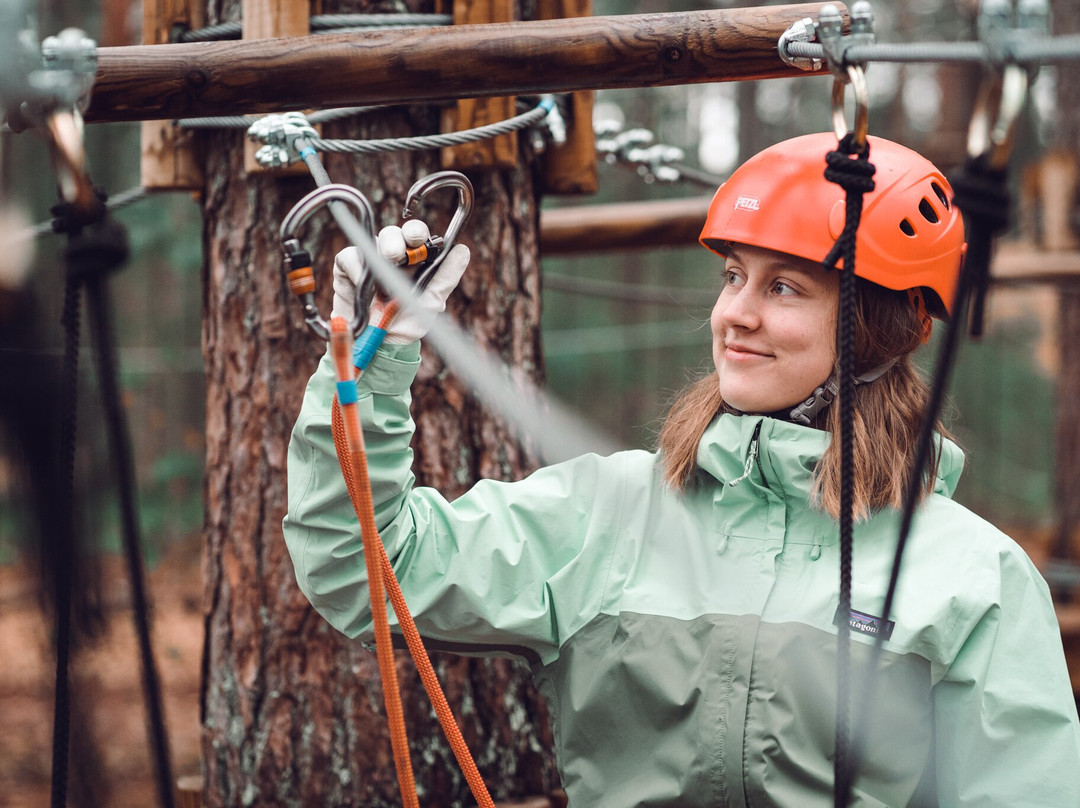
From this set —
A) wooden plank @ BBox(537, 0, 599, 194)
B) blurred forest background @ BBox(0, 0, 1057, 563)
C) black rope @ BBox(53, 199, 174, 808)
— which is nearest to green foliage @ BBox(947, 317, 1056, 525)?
blurred forest background @ BBox(0, 0, 1057, 563)

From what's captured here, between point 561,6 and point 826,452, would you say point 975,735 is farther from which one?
point 561,6

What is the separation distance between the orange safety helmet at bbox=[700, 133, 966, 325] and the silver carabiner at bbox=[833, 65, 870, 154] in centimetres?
42

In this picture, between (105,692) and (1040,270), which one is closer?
(105,692)

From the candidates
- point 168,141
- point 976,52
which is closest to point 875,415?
point 976,52

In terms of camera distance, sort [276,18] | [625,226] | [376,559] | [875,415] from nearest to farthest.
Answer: [376,559]
[875,415]
[276,18]
[625,226]

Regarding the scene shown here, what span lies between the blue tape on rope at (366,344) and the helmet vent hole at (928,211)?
952 millimetres

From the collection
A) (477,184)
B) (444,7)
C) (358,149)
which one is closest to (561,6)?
(444,7)

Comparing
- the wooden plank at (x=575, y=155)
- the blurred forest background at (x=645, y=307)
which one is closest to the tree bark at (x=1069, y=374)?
the blurred forest background at (x=645, y=307)

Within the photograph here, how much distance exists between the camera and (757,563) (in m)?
1.64

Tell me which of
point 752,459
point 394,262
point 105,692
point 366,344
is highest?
point 394,262

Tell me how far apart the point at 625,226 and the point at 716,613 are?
2.09 meters

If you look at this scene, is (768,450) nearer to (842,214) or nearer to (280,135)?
(842,214)

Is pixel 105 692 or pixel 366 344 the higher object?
pixel 366 344

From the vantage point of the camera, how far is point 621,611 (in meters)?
1.65
